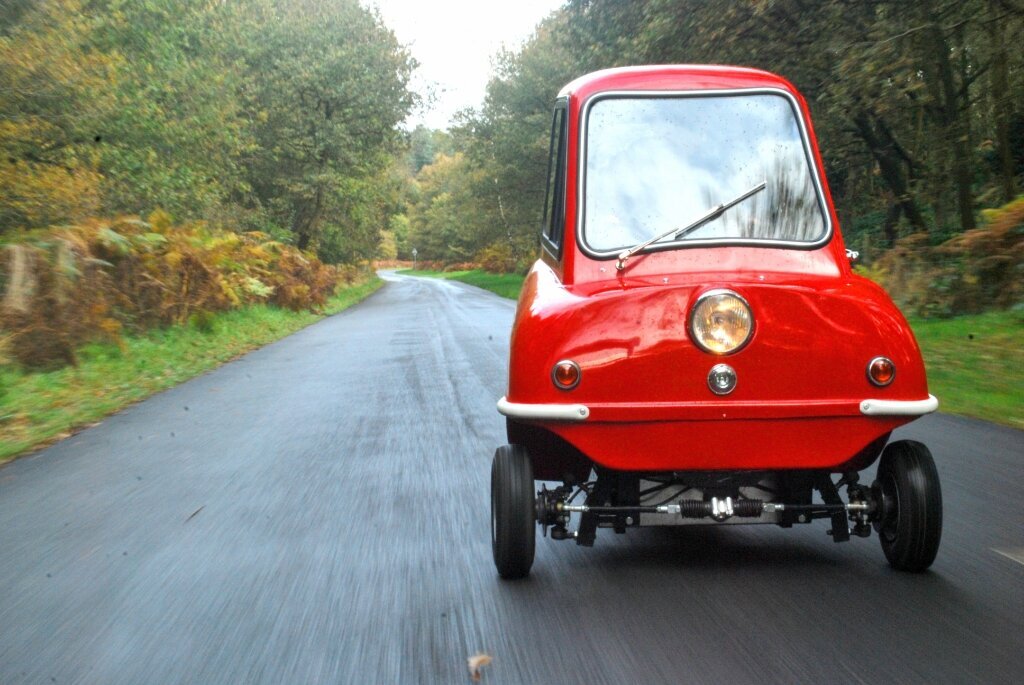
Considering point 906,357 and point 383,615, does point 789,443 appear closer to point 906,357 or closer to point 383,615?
point 906,357

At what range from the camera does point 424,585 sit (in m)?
4.60

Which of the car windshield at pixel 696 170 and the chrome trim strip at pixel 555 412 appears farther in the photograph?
the car windshield at pixel 696 170

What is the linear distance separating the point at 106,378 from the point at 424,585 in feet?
30.4

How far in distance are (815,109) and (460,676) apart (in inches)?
694

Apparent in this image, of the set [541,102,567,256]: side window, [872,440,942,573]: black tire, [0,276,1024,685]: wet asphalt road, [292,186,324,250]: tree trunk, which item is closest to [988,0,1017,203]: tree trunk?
[541,102,567,256]: side window

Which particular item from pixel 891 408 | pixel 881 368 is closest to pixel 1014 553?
pixel 891 408

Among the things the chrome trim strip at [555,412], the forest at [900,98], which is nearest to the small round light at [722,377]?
the chrome trim strip at [555,412]

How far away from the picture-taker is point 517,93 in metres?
42.0

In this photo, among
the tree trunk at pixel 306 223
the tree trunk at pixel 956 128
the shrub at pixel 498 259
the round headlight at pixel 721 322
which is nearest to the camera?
the round headlight at pixel 721 322

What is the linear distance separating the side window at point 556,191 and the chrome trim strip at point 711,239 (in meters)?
0.18

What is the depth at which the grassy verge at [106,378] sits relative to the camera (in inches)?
383

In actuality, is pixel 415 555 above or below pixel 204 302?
above

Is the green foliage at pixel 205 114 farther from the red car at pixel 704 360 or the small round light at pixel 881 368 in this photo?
the small round light at pixel 881 368

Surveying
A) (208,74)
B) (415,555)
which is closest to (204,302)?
(208,74)
